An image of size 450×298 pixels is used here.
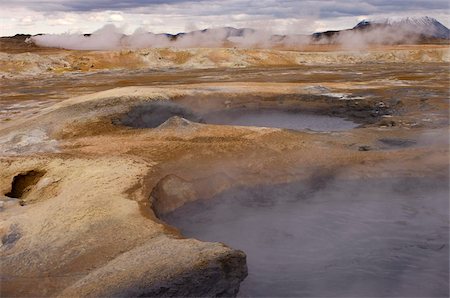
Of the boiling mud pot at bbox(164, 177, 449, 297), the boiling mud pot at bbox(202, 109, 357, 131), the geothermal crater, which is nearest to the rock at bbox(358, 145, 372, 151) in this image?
the boiling mud pot at bbox(164, 177, 449, 297)

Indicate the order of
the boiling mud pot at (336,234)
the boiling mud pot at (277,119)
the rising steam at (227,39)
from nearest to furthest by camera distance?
1. the boiling mud pot at (336,234)
2. the boiling mud pot at (277,119)
3. the rising steam at (227,39)

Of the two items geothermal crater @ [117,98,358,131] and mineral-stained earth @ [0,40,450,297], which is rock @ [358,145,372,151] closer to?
mineral-stained earth @ [0,40,450,297]

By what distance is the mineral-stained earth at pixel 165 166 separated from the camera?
19.1 ft

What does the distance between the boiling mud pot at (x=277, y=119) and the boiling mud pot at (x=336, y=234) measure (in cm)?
653

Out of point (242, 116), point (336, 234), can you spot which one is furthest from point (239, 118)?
point (336, 234)

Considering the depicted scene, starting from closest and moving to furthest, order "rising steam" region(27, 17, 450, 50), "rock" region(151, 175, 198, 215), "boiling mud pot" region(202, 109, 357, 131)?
Answer: "rock" region(151, 175, 198, 215) < "boiling mud pot" region(202, 109, 357, 131) < "rising steam" region(27, 17, 450, 50)

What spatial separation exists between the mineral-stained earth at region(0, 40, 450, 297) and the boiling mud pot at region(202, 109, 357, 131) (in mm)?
54

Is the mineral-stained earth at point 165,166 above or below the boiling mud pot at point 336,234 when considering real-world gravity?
above

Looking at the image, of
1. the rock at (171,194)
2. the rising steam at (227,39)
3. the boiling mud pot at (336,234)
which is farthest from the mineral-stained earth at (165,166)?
the rising steam at (227,39)

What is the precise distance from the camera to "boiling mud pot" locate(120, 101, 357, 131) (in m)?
Answer: 14.7

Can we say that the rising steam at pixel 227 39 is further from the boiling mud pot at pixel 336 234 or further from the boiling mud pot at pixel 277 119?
the boiling mud pot at pixel 336 234

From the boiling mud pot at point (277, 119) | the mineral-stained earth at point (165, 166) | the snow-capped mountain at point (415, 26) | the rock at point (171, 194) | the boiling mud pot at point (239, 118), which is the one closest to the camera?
the mineral-stained earth at point (165, 166)

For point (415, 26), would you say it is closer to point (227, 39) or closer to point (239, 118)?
point (227, 39)

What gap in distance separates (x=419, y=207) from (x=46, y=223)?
6.30m
